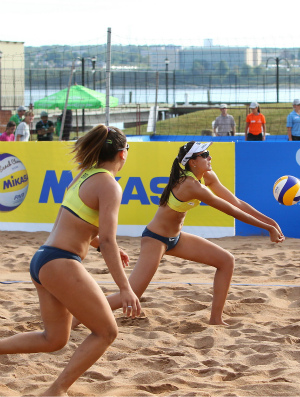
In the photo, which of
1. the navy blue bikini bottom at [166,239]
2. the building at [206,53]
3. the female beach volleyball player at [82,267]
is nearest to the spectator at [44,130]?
the building at [206,53]

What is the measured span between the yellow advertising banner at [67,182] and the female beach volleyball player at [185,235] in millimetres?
3947

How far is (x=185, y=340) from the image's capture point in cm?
443

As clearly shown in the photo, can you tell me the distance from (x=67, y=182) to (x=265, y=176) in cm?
294

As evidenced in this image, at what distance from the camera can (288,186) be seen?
18.7 ft

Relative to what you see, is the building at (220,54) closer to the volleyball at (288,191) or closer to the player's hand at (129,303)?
the volleyball at (288,191)

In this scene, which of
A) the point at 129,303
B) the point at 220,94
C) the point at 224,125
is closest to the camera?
the point at 129,303

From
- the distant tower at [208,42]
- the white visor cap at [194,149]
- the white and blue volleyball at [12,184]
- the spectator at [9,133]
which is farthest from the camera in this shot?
the spectator at [9,133]

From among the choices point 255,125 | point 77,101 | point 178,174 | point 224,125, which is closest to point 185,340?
point 178,174

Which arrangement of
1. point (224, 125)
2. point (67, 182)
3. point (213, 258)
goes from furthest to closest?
point (224, 125)
point (67, 182)
point (213, 258)

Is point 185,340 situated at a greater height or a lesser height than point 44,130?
lesser

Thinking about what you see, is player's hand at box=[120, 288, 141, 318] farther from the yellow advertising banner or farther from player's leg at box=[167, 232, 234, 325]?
the yellow advertising banner

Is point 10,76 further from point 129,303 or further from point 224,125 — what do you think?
point 129,303

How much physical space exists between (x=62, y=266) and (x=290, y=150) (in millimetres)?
6185

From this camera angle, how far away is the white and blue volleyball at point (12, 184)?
9.17m
